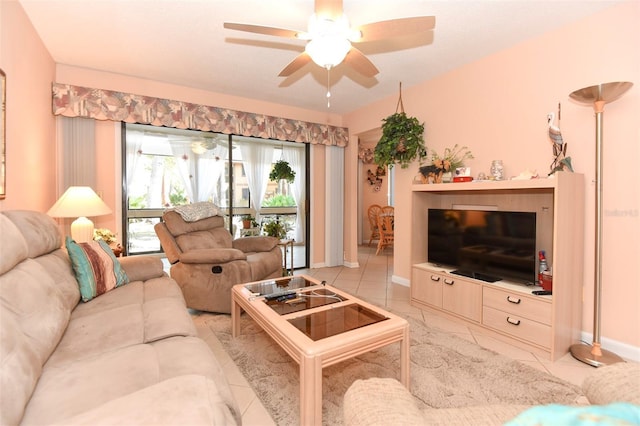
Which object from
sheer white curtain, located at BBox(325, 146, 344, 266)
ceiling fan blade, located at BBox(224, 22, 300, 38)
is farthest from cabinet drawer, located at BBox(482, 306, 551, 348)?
sheer white curtain, located at BBox(325, 146, 344, 266)

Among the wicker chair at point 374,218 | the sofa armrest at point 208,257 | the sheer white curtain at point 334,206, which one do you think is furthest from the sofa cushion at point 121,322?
the wicker chair at point 374,218

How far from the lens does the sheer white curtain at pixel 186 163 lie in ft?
13.4

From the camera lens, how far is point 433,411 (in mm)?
1021

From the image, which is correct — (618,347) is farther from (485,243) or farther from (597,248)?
(485,243)

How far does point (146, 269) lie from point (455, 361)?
2.46 metres

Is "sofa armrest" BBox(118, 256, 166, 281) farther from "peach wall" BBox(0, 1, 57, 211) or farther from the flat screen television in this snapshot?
the flat screen television

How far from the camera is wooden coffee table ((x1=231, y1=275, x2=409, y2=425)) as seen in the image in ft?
4.48

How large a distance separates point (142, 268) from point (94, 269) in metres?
0.43

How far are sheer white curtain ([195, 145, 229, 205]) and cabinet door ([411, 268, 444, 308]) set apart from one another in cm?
287

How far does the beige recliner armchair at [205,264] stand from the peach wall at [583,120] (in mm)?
2519

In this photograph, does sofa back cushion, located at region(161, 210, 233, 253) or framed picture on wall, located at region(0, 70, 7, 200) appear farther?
sofa back cushion, located at region(161, 210, 233, 253)

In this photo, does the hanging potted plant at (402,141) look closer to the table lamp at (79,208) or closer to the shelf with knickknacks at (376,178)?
the table lamp at (79,208)

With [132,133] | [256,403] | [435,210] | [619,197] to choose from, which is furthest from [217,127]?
[619,197]

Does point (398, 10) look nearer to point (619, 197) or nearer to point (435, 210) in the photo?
point (435, 210)
